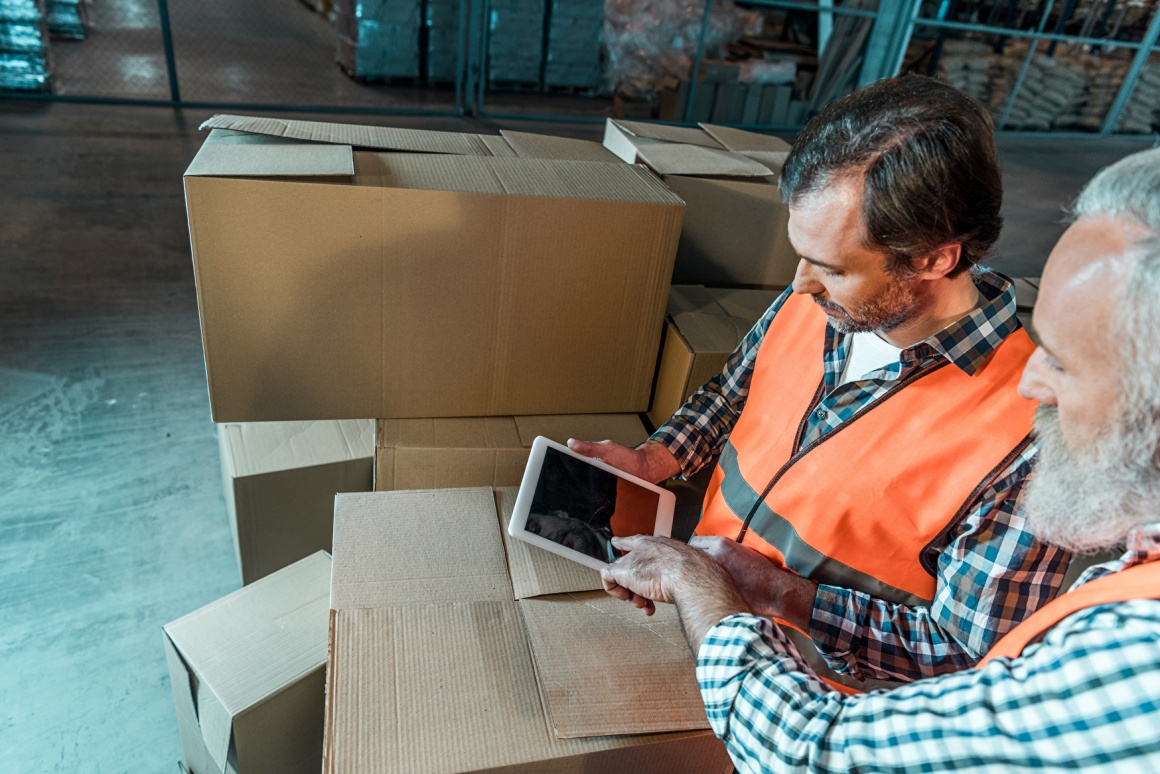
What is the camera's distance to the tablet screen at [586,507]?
125cm

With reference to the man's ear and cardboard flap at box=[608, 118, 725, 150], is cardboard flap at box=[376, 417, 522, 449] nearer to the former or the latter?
the man's ear

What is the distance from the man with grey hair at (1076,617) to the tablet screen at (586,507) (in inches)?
18.6

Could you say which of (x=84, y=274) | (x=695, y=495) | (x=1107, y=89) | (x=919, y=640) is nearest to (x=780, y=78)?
(x=1107, y=89)

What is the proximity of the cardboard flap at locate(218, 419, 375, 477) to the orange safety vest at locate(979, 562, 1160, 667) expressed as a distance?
1362mm

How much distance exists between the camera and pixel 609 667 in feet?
3.50

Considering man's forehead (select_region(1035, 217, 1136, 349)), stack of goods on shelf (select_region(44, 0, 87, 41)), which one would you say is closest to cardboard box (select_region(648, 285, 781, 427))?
man's forehead (select_region(1035, 217, 1136, 349))

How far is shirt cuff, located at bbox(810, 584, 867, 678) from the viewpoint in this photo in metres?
1.08

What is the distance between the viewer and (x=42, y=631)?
1.89 m

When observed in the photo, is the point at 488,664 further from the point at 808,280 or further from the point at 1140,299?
the point at 1140,299

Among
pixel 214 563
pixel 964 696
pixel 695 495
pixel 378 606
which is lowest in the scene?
pixel 214 563

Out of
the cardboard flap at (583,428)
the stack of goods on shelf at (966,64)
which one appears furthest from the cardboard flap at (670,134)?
the stack of goods on shelf at (966,64)

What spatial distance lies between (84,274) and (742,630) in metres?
3.77

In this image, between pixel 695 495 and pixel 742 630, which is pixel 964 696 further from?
pixel 695 495

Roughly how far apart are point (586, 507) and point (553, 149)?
3.05ft
